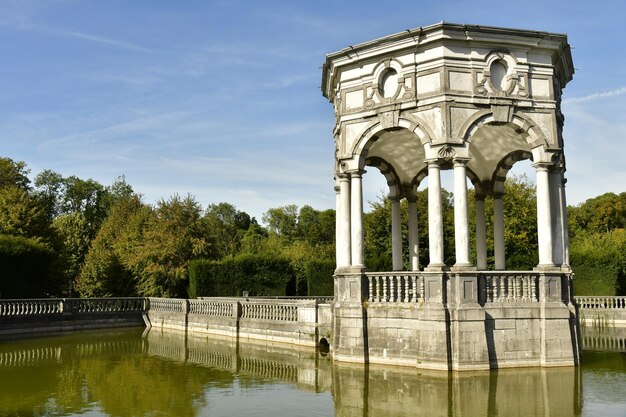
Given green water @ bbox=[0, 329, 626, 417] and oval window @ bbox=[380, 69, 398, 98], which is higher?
oval window @ bbox=[380, 69, 398, 98]

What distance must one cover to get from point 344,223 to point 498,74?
5993mm

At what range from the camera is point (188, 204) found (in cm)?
3688

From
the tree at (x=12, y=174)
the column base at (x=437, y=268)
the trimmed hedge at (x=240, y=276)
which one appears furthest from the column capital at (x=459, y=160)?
the tree at (x=12, y=174)

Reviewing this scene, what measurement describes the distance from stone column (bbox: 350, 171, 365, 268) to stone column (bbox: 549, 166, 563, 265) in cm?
536

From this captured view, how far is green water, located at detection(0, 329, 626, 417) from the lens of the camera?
427 inches

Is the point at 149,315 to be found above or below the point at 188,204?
below

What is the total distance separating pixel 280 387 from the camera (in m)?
13.4

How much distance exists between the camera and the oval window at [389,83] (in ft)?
53.4

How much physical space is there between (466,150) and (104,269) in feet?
94.2

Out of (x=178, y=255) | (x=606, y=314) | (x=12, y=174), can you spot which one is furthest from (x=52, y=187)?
(x=606, y=314)

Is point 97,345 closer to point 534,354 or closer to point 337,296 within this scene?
point 337,296

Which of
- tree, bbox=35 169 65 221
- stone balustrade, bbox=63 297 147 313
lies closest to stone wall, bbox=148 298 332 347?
stone balustrade, bbox=63 297 147 313

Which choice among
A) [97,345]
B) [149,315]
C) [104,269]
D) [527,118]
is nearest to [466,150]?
[527,118]

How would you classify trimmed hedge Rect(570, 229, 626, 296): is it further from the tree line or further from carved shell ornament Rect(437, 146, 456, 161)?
carved shell ornament Rect(437, 146, 456, 161)
